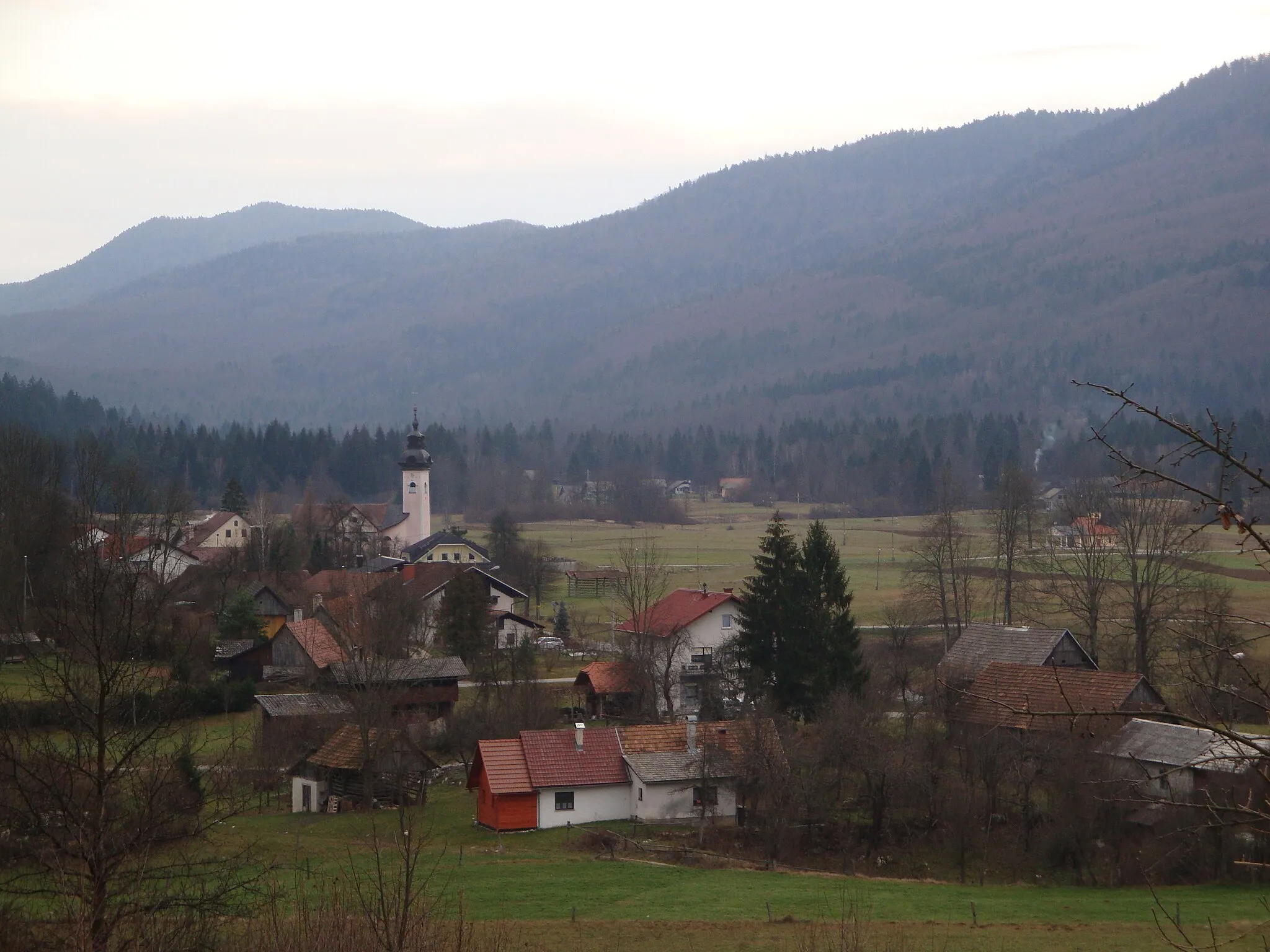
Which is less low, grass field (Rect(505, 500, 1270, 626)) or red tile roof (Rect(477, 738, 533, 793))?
grass field (Rect(505, 500, 1270, 626))

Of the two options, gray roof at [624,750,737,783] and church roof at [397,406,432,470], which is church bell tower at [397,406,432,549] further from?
gray roof at [624,750,737,783]

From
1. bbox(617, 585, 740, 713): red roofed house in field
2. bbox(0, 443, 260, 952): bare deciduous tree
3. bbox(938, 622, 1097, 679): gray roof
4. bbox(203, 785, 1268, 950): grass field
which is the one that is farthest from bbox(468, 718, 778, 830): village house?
bbox(0, 443, 260, 952): bare deciduous tree

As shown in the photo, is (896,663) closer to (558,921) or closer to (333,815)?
(333,815)

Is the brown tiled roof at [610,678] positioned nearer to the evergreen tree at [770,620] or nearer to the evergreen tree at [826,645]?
the evergreen tree at [770,620]

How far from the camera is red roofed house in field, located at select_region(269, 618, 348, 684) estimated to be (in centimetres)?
4781

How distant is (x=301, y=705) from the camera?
39625 millimetres

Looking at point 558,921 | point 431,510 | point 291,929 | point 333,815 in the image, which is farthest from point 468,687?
point 431,510

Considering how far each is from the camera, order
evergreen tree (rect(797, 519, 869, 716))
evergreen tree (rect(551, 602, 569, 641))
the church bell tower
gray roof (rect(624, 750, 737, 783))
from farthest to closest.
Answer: the church bell tower → evergreen tree (rect(551, 602, 569, 641)) → evergreen tree (rect(797, 519, 869, 716)) → gray roof (rect(624, 750, 737, 783))

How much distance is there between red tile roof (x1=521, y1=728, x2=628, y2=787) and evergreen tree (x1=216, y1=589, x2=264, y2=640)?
21909 millimetres

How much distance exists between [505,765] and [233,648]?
2209 cm

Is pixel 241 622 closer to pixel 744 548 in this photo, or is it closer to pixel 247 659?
pixel 247 659

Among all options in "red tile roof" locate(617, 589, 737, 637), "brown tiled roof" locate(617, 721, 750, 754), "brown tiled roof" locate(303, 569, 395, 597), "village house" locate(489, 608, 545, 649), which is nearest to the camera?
"brown tiled roof" locate(617, 721, 750, 754)

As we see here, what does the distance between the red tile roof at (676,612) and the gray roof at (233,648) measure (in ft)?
45.1

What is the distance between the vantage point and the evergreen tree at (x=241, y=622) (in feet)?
173
